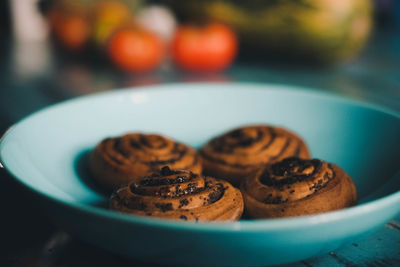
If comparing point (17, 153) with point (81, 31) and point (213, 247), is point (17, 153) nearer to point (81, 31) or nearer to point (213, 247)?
point (213, 247)

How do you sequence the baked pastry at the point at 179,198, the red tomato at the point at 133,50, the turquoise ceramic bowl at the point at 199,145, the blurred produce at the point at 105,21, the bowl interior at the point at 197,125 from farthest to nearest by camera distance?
the blurred produce at the point at 105,21 → the red tomato at the point at 133,50 → the bowl interior at the point at 197,125 → the baked pastry at the point at 179,198 → the turquoise ceramic bowl at the point at 199,145

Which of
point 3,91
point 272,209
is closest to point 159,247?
point 272,209

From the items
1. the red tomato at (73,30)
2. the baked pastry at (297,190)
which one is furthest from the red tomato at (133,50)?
the baked pastry at (297,190)

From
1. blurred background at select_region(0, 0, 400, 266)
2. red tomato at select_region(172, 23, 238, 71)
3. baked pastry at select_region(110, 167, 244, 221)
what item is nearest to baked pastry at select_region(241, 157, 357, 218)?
baked pastry at select_region(110, 167, 244, 221)

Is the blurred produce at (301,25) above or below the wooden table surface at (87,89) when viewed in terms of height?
above

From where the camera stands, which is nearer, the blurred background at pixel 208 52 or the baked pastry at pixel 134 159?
the baked pastry at pixel 134 159

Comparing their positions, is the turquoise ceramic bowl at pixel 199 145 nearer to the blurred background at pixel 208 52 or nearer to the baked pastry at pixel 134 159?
the baked pastry at pixel 134 159

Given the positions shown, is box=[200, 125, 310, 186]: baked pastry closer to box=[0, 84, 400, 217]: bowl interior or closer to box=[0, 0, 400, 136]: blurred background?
box=[0, 84, 400, 217]: bowl interior

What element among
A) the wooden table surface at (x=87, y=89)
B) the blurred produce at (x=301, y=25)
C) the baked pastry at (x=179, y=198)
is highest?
the blurred produce at (x=301, y=25)
